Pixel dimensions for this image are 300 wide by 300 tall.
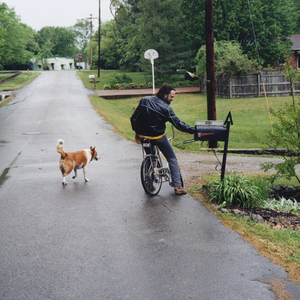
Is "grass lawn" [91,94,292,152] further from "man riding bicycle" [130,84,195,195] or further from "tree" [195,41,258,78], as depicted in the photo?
"man riding bicycle" [130,84,195,195]

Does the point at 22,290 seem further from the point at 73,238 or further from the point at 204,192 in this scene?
the point at 204,192

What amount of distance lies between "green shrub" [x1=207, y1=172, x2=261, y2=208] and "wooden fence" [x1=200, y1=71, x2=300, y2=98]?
82.5 feet

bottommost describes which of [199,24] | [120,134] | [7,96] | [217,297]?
[217,297]

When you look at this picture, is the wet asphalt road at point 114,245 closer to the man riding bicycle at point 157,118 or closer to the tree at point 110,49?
the man riding bicycle at point 157,118

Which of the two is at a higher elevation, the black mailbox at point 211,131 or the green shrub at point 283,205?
the black mailbox at point 211,131

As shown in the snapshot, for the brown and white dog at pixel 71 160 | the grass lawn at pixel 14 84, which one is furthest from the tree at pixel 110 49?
the brown and white dog at pixel 71 160

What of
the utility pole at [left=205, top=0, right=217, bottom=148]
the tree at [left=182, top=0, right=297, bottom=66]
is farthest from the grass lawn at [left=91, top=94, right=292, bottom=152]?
the tree at [left=182, top=0, right=297, bottom=66]

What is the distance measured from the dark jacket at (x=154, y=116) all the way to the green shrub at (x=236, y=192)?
1118mm

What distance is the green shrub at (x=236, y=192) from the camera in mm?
6312

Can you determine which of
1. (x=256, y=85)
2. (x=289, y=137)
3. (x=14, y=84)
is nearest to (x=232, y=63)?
(x=256, y=85)

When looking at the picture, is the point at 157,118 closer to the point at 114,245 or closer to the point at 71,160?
the point at 71,160

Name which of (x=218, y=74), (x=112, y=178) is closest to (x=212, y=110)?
(x=112, y=178)

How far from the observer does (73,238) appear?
16.6ft

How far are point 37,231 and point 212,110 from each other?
29.5 feet
